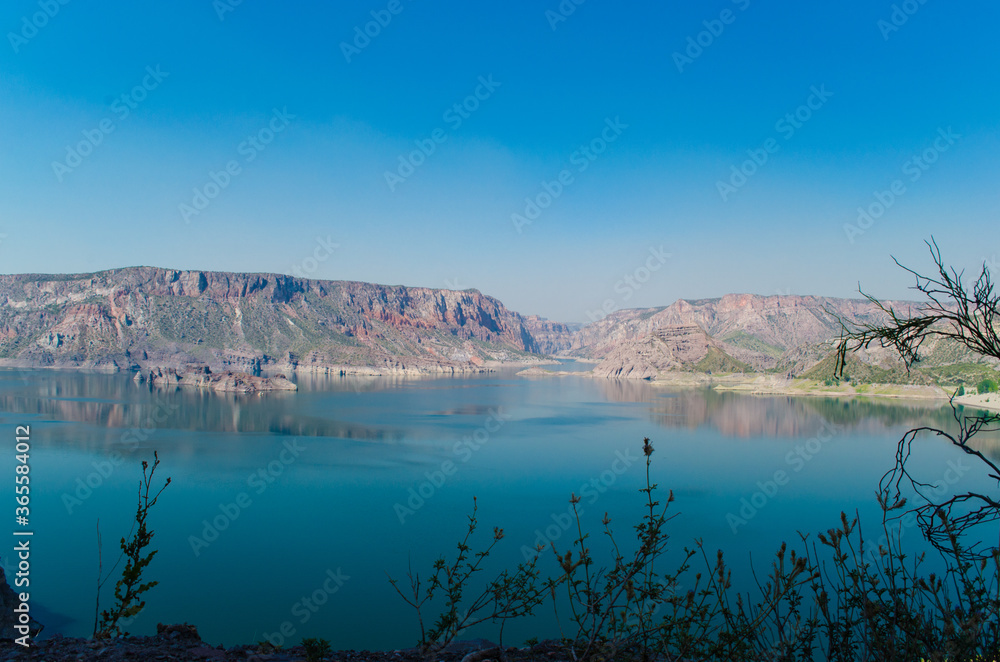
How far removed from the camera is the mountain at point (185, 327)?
127 meters

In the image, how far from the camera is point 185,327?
140125 millimetres

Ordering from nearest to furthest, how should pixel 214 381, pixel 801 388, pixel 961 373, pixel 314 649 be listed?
1. pixel 314 649
2. pixel 961 373
3. pixel 214 381
4. pixel 801 388

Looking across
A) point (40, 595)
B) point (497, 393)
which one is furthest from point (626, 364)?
point (40, 595)

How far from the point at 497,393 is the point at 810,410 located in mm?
→ 47284

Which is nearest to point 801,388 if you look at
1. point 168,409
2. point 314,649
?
point 168,409

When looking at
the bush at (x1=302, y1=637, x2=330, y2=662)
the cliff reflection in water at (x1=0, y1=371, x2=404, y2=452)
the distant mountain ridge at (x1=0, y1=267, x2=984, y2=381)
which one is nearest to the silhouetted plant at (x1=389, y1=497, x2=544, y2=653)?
the bush at (x1=302, y1=637, x2=330, y2=662)

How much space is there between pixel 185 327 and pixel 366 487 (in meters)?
131

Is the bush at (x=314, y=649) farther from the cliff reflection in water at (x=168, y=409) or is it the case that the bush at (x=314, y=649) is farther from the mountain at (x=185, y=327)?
the mountain at (x=185, y=327)

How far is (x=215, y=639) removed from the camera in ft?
47.6

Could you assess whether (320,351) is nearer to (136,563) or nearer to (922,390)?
(922,390)

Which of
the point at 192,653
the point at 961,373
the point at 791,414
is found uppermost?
the point at 961,373

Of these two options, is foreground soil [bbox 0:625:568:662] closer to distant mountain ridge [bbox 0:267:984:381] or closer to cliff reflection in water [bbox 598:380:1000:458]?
cliff reflection in water [bbox 598:380:1000:458]

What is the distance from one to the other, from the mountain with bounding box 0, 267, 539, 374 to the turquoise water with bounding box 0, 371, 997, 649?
6284 cm

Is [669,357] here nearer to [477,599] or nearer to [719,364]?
[719,364]
